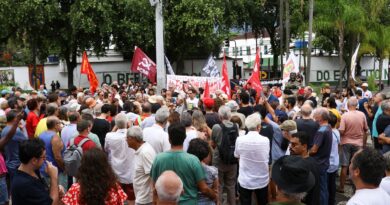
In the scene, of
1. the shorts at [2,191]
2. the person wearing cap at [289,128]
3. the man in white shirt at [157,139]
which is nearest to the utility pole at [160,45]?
the man in white shirt at [157,139]

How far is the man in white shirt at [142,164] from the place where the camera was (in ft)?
18.5

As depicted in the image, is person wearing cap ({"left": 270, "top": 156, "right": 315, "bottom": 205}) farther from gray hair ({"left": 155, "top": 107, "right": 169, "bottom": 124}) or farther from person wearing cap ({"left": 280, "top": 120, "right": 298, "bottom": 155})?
gray hair ({"left": 155, "top": 107, "right": 169, "bottom": 124})

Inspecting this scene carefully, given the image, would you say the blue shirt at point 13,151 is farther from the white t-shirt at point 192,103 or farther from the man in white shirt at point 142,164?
the white t-shirt at point 192,103

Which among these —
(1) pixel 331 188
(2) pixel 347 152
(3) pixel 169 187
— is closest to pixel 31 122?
(1) pixel 331 188

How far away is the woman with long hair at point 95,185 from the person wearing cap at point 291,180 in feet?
4.41

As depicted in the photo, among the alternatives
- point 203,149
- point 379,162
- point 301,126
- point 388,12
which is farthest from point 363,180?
point 388,12

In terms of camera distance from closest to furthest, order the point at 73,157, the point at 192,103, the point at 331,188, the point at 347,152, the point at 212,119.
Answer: the point at 73,157, the point at 331,188, the point at 212,119, the point at 347,152, the point at 192,103

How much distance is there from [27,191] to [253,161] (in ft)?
9.98

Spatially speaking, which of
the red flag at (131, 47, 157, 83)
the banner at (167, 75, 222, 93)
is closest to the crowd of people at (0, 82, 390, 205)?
the banner at (167, 75, 222, 93)

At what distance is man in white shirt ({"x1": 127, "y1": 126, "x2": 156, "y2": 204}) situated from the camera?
18.5ft

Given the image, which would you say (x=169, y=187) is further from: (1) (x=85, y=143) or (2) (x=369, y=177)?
(1) (x=85, y=143)

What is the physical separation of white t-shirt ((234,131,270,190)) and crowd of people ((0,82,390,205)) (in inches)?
0.5

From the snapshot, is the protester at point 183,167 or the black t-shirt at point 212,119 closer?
the protester at point 183,167

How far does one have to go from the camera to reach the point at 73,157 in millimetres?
6051
